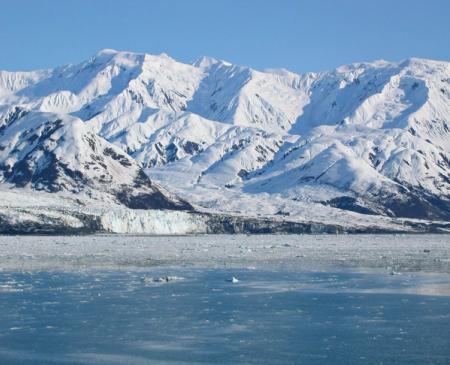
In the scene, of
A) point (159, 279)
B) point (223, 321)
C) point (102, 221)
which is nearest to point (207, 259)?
point (159, 279)

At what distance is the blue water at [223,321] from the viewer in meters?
35.8

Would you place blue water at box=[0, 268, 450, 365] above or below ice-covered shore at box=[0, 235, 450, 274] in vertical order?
below

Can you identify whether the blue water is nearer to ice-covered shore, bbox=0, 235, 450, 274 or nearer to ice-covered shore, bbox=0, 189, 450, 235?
ice-covered shore, bbox=0, 235, 450, 274

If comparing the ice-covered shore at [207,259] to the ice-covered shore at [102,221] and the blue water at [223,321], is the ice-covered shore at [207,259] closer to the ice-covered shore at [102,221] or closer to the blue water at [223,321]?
the blue water at [223,321]

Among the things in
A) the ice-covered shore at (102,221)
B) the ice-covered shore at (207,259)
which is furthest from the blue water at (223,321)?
the ice-covered shore at (102,221)

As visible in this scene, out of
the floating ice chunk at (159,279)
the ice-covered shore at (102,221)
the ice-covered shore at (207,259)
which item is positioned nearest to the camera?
the floating ice chunk at (159,279)

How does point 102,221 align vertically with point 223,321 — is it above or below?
above

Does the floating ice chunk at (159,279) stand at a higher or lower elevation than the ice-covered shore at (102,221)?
lower

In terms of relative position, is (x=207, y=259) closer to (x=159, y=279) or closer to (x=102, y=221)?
(x=159, y=279)

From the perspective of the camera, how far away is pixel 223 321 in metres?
43.2

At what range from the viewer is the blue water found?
35.8 meters

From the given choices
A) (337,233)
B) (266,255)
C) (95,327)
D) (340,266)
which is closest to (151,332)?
(95,327)

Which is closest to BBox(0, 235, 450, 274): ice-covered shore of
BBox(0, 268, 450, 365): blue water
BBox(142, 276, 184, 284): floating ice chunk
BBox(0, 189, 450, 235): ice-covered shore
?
BBox(0, 268, 450, 365): blue water

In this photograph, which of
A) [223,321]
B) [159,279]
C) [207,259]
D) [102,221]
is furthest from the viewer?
[102,221]
